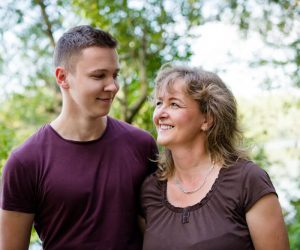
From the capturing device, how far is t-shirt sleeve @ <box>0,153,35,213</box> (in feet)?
7.68

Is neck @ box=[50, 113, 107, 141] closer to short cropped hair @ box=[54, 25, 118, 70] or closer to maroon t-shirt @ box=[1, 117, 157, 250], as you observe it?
maroon t-shirt @ box=[1, 117, 157, 250]

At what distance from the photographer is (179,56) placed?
4.74 metres

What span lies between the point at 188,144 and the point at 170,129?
0.11m

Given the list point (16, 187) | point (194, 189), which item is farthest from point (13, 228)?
point (194, 189)

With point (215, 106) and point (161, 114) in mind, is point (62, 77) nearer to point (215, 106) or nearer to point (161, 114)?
point (161, 114)

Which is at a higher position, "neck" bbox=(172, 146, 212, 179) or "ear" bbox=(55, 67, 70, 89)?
"ear" bbox=(55, 67, 70, 89)

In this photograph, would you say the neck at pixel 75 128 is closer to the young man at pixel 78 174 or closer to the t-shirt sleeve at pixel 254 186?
the young man at pixel 78 174

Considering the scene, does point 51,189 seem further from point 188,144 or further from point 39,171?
point 188,144

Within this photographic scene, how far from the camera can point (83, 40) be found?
2490mm

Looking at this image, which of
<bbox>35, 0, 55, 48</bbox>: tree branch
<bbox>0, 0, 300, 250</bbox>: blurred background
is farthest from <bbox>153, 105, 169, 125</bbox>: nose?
<bbox>35, 0, 55, 48</bbox>: tree branch

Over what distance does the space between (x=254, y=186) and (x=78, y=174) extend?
2.53ft

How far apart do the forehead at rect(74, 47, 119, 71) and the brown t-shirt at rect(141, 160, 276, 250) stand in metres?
0.68

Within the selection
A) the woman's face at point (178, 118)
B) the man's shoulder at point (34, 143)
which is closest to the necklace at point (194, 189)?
the woman's face at point (178, 118)

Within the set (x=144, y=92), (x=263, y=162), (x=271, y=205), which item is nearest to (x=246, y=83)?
(x=263, y=162)
